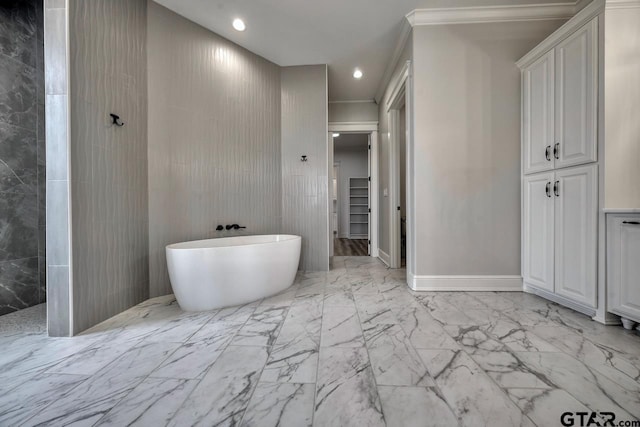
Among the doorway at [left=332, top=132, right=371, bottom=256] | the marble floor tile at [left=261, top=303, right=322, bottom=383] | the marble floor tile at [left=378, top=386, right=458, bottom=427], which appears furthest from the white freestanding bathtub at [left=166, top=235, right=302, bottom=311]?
the doorway at [left=332, top=132, right=371, bottom=256]

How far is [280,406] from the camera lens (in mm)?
980

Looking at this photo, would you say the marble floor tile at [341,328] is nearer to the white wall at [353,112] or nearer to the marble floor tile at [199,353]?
the marble floor tile at [199,353]

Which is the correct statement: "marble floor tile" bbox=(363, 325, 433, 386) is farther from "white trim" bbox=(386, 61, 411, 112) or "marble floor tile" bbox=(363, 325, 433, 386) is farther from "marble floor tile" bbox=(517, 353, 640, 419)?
"white trim" bbox=(386, 61, 411, 112)

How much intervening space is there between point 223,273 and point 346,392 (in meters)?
1.31

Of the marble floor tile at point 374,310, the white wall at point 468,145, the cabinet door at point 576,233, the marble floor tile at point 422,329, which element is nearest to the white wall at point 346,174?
the white wall at point 468,145

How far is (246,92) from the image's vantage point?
118 inches

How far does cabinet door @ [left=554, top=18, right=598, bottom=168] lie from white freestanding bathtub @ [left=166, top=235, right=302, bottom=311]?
2410 millimetres

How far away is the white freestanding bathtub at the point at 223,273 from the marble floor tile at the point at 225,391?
27.5 inches

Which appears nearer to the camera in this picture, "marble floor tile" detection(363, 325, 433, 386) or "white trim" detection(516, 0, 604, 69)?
"marble floor tile" detection(363, 325, 433, 386)

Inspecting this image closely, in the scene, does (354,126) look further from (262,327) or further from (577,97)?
(262,327)

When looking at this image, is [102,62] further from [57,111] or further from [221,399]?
[221,399]

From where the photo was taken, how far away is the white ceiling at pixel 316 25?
7.53 ft

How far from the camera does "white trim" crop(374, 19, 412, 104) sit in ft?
8.43

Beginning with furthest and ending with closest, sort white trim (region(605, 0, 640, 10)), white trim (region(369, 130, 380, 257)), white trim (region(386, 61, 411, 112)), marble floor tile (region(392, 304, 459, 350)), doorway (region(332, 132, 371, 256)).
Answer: doorway (region(332, 132, 371, 256)), white trim (region(369, 130, 380, 257)), white trim (region(386, 61, 411, 112)), white trim (region(605, 0, 640, 10)), marble floor tile (region(392, 304, 459, 350))
